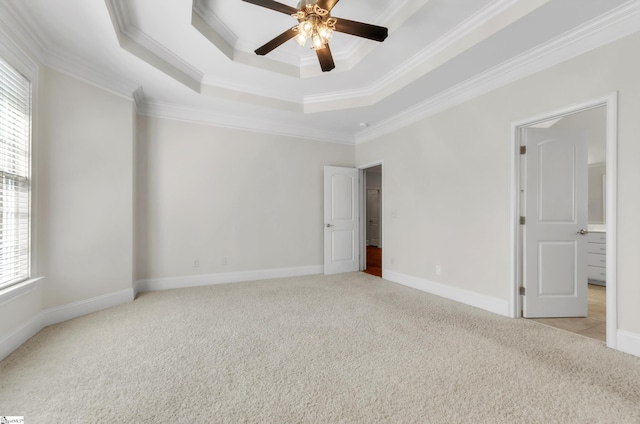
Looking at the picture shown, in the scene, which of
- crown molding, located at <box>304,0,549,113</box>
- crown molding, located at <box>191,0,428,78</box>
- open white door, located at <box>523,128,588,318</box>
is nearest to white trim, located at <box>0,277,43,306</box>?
crown molding, located at <box>191,0,428,78</box>

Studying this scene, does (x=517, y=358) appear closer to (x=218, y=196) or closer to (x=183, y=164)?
(x=218, y=196)

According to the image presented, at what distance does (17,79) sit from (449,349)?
14.0 ft

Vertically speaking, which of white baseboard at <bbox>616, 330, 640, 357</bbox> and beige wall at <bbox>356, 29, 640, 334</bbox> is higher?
beige wall at <bbox>356, 29, 640, 334</bbox>

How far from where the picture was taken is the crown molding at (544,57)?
224cm

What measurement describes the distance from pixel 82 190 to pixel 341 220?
3.80 meters

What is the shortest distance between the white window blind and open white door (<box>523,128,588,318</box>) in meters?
4.78

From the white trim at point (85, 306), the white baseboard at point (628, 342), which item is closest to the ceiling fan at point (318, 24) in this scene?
the white baseboard at point (628, 342)

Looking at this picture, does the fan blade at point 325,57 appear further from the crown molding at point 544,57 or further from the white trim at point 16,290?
the white trim at point 16,290

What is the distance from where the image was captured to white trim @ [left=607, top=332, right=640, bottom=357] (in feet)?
7.20

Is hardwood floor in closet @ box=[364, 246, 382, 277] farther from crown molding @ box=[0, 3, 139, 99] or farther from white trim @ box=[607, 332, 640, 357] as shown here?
crown molding @ box=[0, 3, 139, 99]

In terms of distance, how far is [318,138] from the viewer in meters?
5.31

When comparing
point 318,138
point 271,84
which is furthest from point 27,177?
point 318,138

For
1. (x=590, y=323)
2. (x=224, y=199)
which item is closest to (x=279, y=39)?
(x=224, y=199)

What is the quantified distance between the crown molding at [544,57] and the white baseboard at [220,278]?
3.14 m
